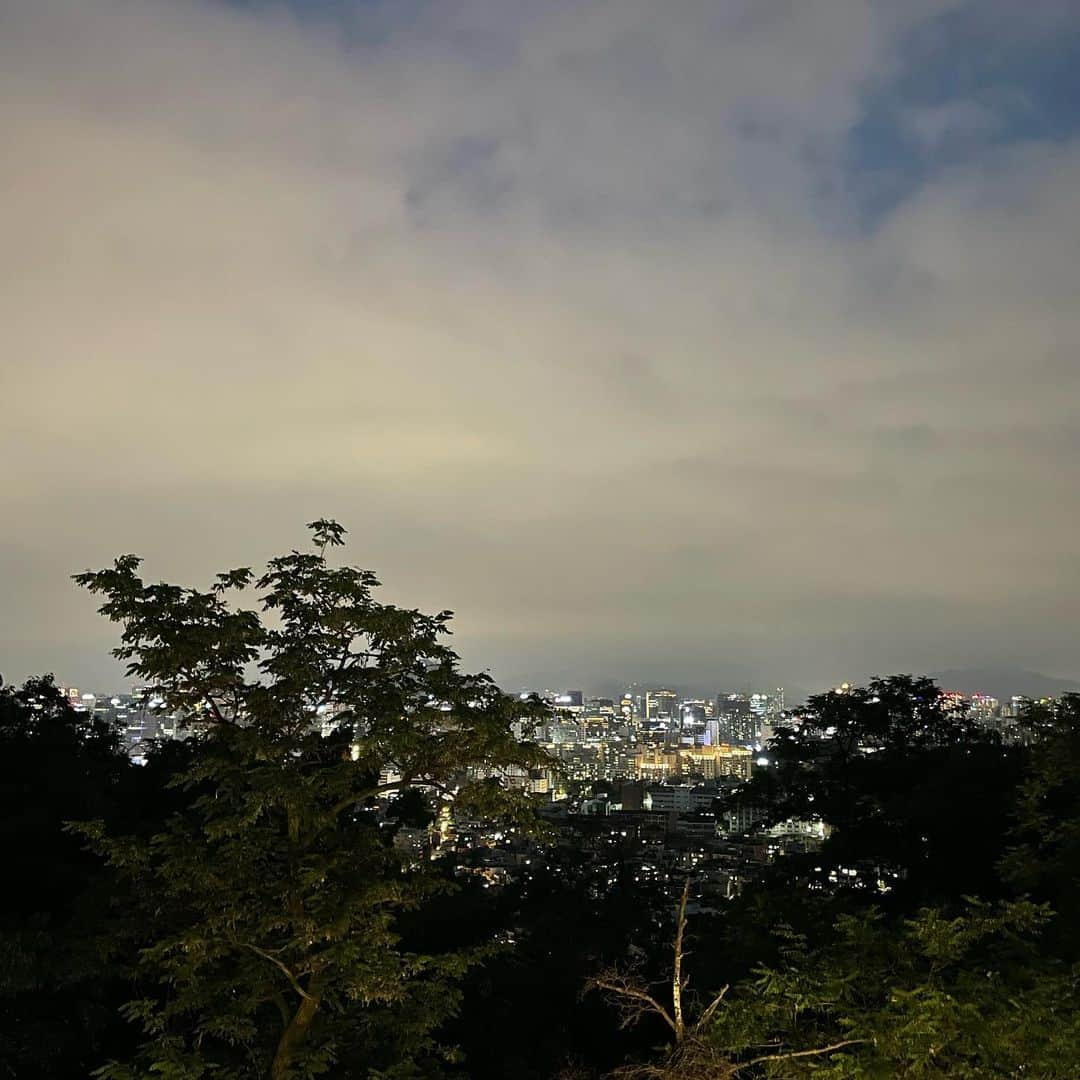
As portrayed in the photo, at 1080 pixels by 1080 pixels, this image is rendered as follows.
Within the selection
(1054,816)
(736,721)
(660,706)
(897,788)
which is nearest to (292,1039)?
(1054,816)

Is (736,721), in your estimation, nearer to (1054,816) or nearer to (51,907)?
(1054,816)

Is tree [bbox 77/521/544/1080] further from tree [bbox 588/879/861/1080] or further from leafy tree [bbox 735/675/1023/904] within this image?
leafy tree [bbox 735/675/1023/904]

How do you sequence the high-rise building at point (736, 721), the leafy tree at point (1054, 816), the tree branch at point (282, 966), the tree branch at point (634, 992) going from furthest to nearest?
the high-rise building at point (736, 721)
the leafy tree at point (1054, 816)
the tree branch at point (282, 966)
the tree branch at point (634, 992)

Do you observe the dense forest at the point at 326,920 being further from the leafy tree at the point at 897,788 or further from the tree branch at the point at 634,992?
the leafy tree at the point at 897,788

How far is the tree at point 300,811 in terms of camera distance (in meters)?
6.69

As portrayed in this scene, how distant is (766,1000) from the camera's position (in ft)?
22.5

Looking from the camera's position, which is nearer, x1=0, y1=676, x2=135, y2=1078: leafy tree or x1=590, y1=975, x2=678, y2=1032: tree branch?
x1=590, y1=975, x2=678, y2=1032: tree branch

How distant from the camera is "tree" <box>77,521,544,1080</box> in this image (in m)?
6.69

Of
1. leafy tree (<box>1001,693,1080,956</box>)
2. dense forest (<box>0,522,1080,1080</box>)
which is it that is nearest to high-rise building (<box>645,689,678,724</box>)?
leafy tree (<box>1001,693,1080,956</box>)

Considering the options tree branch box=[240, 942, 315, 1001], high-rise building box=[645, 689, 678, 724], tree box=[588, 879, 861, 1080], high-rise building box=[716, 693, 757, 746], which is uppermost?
high-rise building box=[645, 689, 678, 724]

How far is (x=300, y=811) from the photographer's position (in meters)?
6.75

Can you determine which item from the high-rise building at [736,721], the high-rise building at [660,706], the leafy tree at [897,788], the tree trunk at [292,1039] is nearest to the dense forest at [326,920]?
the tree trunk at [292,1039]

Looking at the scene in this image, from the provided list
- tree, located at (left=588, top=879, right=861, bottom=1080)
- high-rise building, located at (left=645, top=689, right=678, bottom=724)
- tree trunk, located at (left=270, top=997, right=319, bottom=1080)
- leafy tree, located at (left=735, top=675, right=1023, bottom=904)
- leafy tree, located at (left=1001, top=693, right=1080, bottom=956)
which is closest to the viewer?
tree, located at (left=588, top=879, right=861, bottom=1080)

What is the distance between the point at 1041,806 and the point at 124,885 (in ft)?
33.9
